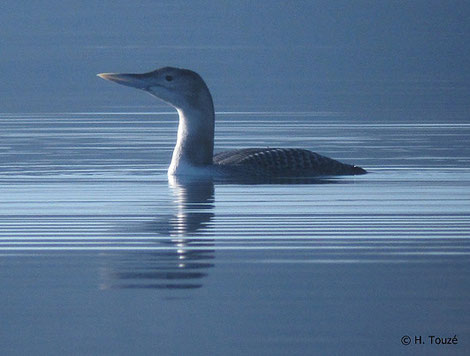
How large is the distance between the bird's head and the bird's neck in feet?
0.21

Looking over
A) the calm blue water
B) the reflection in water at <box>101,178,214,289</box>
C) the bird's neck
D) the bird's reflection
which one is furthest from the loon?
the reflection in water at <box>101,178,214,289</box>

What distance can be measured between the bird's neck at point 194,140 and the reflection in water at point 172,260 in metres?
2.43

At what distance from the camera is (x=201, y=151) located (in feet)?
48.9

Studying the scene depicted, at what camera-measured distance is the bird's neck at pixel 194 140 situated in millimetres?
14812

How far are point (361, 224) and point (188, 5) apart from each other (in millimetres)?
126573

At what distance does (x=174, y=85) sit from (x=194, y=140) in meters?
0.43

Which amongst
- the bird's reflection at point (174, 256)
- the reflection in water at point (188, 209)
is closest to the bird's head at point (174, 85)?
the reflection in water at point (188, 209)

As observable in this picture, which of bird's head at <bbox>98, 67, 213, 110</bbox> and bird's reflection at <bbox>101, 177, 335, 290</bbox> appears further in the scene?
bird's head at <bbox>98, 67, 213, 110</bbox>

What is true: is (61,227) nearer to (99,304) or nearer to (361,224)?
(361,224)

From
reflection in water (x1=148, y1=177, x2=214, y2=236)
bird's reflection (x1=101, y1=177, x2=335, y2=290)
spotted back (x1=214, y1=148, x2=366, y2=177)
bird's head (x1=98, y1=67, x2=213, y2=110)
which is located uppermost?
bird's head (x1=98, y1=67, x2=213, y2=110)

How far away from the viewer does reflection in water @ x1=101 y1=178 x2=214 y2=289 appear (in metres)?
9.11

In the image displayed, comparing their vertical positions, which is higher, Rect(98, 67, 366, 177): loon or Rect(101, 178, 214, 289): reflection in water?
Rect(98, 67, 366, 177): loon

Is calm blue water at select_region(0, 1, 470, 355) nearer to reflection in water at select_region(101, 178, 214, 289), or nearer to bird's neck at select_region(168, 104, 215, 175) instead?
reflection in water at select_region(101, 178, 214, 289)

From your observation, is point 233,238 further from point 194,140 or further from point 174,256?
point 194,140
